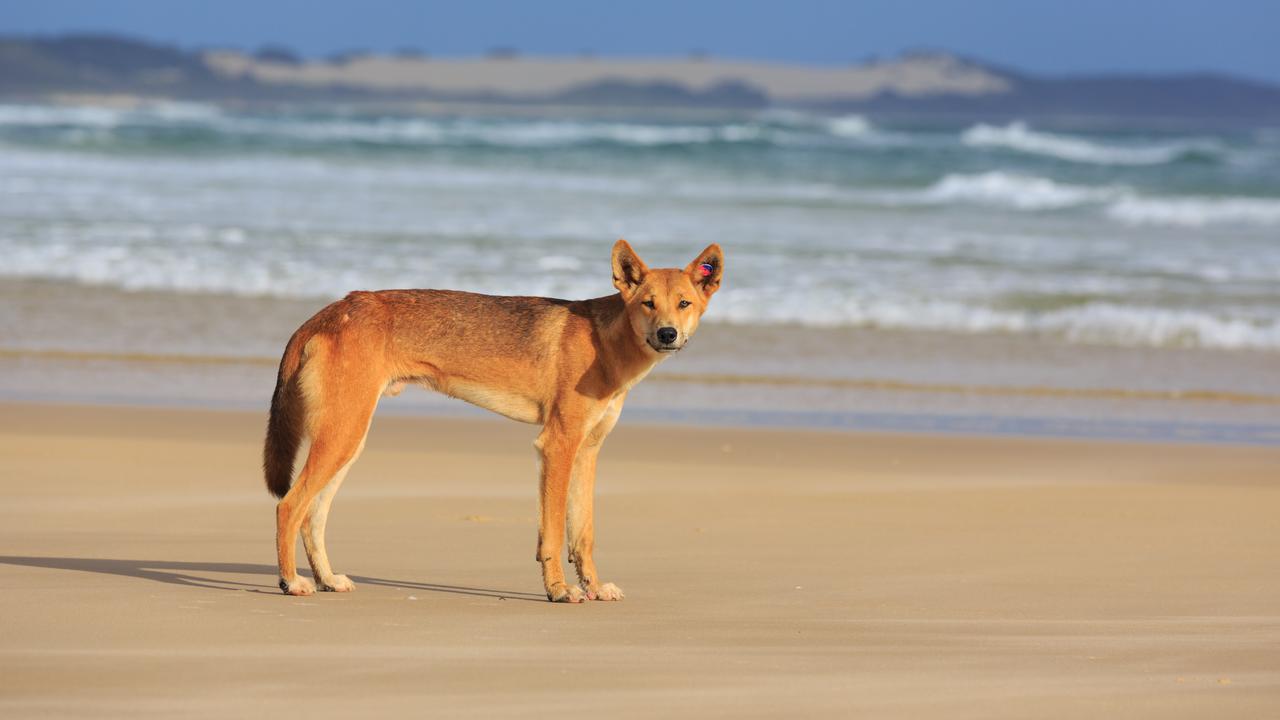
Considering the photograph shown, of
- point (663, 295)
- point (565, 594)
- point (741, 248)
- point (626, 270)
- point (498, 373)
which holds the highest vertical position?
point (741, 248)

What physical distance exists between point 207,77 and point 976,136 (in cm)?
6308

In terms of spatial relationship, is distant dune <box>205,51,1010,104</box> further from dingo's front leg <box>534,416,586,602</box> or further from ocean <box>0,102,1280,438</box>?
dingo's front leg <box>534,416,586,602</box>

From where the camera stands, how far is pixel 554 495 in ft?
20.9

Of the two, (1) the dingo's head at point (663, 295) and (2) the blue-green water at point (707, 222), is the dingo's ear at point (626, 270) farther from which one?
(2) the blue-green water at point (707, 222)

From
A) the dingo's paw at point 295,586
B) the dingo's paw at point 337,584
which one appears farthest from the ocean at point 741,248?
the dingo's paw at point 295,586

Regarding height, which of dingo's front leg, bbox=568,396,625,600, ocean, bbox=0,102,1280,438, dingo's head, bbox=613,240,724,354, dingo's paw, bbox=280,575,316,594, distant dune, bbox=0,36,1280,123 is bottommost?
dingo's paw, bbox=280,575,316,594

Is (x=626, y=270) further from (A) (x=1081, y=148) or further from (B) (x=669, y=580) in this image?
(A) (x=1081, y=148)

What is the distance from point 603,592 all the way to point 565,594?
162 mm

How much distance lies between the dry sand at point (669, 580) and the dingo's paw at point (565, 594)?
0.06 metres

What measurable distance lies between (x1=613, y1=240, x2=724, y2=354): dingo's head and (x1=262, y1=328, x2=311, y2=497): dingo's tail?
51.1 inches

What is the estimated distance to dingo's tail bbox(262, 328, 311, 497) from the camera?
6.40 m

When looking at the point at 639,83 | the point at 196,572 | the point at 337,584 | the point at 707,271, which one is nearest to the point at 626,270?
the point at 707,271

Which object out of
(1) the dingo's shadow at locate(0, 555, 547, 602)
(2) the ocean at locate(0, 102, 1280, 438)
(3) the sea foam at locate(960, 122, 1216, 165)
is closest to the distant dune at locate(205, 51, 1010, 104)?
(3) the sea foam at locate(960, 122, 1216, 165)

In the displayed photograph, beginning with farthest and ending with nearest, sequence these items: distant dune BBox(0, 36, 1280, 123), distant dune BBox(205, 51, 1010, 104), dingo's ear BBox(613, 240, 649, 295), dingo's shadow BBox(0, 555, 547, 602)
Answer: distant dune BBox(205, 51, 1010, 104)
distant dune BBox(0, 36, 1280, 123)
dingo's shadow BBox(0, 555, 547, 602)
dingo's ear BBox(613, 240, 649, 295)
